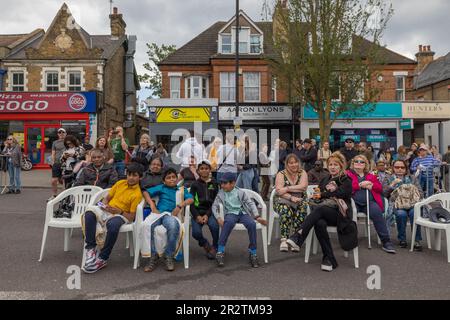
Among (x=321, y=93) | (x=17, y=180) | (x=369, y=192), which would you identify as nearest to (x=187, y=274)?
(x=369, y=192)

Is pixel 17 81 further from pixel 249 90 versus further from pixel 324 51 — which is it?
pixel 324 51

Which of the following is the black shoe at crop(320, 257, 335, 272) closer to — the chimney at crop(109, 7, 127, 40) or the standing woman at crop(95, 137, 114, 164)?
the standing woman at crop(95, 137, 114, 164)

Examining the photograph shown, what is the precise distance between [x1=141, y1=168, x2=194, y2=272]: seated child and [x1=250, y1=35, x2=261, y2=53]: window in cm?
1944

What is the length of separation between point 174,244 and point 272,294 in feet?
4.95

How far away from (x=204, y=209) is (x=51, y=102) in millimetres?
20611

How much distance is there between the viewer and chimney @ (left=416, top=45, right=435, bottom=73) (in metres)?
34.1

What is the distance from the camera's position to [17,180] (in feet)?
41.2

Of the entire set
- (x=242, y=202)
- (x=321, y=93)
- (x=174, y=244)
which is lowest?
(x=174, y=244)

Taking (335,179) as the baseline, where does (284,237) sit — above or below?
below

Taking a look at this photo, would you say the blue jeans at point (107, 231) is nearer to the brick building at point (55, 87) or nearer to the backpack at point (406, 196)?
the backpack at point (406, 196)

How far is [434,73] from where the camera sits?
102ft

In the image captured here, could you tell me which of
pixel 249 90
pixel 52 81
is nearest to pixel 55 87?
pixel 52 81

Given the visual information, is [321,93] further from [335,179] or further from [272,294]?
[272,294]
